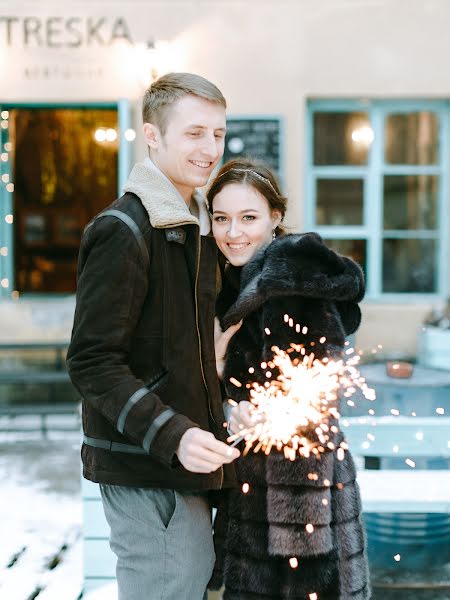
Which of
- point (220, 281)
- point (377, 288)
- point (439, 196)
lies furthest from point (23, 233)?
point (220, 281)

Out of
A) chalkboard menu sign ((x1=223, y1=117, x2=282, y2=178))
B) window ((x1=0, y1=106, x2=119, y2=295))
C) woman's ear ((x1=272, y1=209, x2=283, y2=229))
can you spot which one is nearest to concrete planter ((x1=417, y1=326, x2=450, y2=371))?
chalkboard menu sign ((x1=223, y1=117, x2=282, y2=178))

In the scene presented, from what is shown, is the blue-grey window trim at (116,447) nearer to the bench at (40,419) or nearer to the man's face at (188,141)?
the man's face at (188,141)

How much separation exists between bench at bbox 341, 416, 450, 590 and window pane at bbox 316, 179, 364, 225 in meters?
4.17

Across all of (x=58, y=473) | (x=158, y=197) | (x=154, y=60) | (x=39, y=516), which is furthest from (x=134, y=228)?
(x=154, y=60)

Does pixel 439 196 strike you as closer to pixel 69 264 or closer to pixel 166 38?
pixel 166 38

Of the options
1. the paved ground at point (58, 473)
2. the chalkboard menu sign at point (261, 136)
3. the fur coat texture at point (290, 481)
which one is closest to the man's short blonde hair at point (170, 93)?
the fur coat texture at point (290, 481)

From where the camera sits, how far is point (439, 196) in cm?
772

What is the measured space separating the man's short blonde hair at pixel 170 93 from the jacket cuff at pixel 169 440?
2.60 ft

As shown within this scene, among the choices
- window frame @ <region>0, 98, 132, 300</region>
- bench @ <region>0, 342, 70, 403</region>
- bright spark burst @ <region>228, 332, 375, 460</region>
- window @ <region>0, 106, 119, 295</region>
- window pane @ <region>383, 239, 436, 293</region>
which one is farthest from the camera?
window pane @ <region>383, 239, 436, 293</region>

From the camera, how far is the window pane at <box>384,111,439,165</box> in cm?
761

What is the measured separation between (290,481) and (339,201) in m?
5.92

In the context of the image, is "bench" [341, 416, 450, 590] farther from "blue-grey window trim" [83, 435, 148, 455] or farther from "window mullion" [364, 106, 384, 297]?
"window mullion" [364, 106, 384, 297]

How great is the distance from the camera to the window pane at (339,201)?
7.70 m

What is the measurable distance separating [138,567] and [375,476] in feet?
6.35
